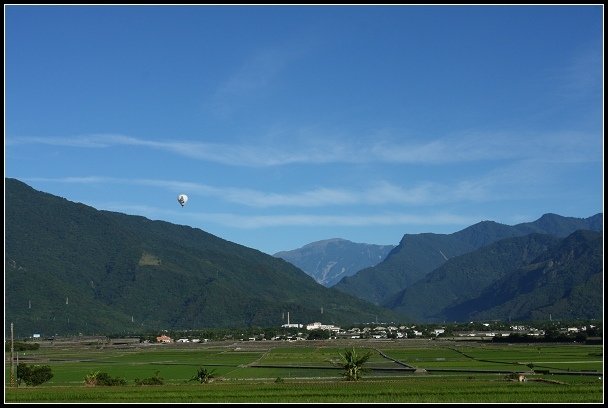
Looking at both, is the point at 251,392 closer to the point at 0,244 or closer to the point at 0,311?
the point at 0,311

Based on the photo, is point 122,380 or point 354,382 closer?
point 354,382

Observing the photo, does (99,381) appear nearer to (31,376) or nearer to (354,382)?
(31,376)

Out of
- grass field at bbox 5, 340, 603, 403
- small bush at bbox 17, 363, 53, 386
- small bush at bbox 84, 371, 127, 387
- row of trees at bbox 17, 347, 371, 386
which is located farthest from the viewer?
small bush at bbox 17, 363, 53, 386

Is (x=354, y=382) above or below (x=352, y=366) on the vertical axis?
below

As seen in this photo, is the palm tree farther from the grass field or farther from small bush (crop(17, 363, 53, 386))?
small bush (crop(17, 363, 53, 386))

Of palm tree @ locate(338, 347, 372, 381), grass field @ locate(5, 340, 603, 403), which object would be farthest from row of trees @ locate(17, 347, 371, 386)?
grass field @ locate(5, 340, 603, 403)

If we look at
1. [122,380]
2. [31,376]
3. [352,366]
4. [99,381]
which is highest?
[352,366]

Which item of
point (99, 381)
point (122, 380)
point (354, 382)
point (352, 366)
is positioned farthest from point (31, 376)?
point (354, 382)

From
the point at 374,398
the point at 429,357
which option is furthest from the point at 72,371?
the point at 374,398
